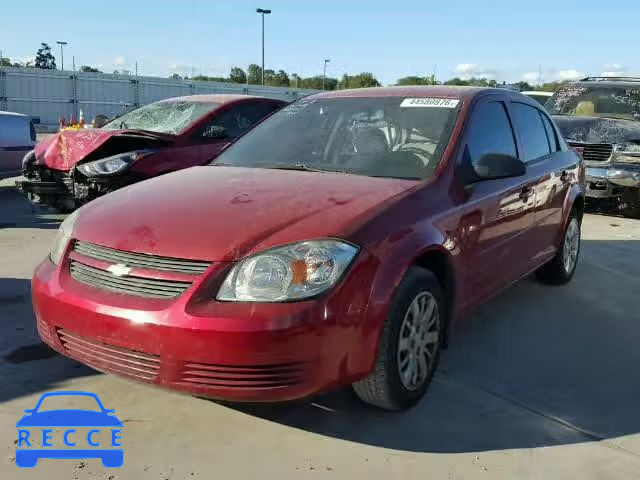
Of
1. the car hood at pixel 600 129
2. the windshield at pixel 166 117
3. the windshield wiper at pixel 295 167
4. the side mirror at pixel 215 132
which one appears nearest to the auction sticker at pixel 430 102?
the windshield wiper at pixel 295 167

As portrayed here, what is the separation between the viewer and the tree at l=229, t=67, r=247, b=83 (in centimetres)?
7066

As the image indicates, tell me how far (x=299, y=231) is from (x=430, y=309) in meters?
0.88

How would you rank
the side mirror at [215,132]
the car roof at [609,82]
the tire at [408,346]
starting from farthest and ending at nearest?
the car roof at [609,82] → the side mirror at [215,132] → the tire at [408,346]

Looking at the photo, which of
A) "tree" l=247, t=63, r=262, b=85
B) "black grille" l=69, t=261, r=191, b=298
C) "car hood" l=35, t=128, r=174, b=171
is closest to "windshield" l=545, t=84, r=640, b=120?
"car hood" l=35, t=128, r=174, b=171

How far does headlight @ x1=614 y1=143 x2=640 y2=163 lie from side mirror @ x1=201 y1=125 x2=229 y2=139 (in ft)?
18.1

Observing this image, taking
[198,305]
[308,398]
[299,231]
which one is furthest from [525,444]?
[198,305]

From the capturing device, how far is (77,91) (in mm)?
26438

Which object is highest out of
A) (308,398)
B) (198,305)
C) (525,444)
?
(198,305)

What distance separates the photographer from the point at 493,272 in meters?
3.96

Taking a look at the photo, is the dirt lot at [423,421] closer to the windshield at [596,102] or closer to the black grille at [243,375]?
the black grille at [243,375]

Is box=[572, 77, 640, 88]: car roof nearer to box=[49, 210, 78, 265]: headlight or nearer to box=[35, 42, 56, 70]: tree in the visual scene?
box=[49, 210, 78, 265]: headlight

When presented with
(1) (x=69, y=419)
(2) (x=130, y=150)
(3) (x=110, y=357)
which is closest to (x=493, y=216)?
(3) (x=110, y=357)

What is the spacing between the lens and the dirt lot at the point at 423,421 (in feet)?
8.88

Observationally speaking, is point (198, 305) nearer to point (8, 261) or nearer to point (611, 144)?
point (8, 261)
